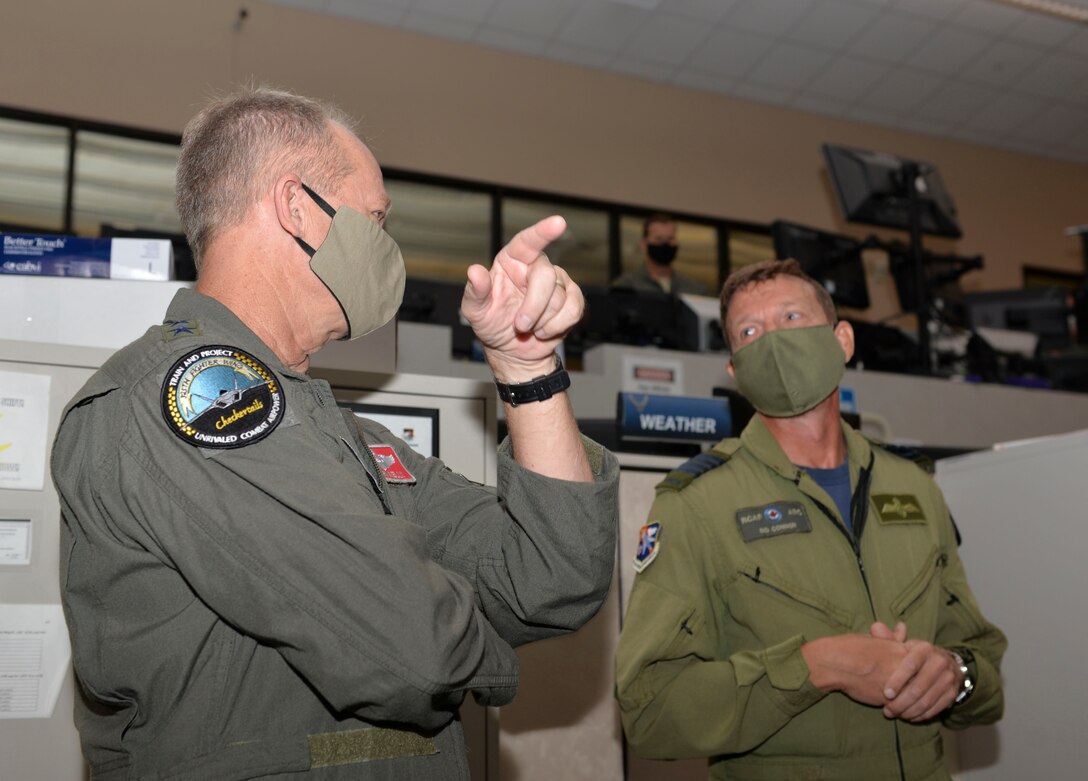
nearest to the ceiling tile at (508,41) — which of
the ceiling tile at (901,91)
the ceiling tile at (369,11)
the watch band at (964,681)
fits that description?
the ceiling tile at (369,11)

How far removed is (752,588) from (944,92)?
667 cm

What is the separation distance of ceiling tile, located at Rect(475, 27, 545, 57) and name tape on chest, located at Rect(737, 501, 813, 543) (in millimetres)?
5399

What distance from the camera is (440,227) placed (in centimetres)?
682

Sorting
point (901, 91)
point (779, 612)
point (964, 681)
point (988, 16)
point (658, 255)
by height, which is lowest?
point (964, 681)

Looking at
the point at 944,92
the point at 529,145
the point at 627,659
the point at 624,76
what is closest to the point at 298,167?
the point at 627,659

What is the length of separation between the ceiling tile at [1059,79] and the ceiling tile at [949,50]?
0.52m

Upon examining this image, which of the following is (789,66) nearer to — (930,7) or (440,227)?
(930,7)

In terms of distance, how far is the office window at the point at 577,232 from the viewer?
695cm

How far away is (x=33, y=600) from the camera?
1436 millimetres

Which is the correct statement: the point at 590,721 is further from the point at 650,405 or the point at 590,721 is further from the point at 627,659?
the point at 650,405

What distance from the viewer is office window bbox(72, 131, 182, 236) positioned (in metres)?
5.99

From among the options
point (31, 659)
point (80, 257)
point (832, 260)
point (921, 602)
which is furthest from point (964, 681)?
point (832, 260)

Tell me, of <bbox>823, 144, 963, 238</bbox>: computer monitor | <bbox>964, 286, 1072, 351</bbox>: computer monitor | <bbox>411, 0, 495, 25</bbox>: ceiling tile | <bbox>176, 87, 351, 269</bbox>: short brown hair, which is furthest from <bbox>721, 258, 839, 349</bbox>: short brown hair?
<bbox>411, 0, 495, 25</bbox>: ceiling tile

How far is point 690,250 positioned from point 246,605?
264 inches
